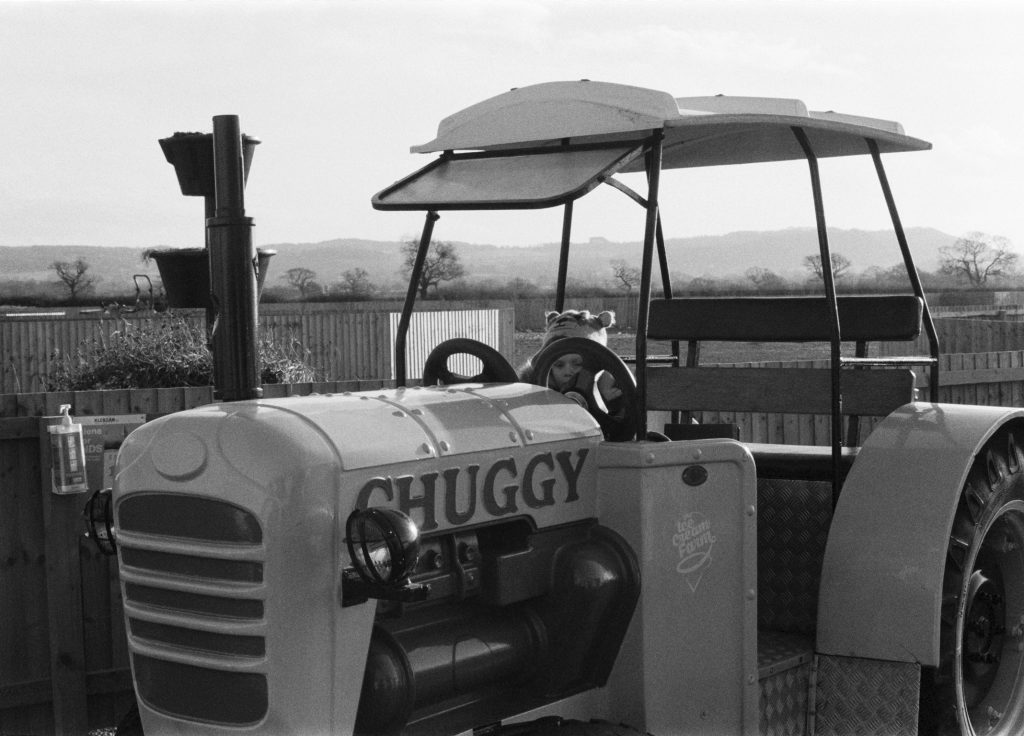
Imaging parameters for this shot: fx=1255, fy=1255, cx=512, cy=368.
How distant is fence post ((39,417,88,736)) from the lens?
247 inches

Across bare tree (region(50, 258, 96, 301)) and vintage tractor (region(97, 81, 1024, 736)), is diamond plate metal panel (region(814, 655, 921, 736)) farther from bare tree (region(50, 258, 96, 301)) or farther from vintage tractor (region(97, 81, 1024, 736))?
bare tree (region(50, 258, 96, 301))

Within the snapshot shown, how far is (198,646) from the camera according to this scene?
2932 millimetres

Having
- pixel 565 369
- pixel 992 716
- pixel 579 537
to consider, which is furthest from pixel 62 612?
pixel 992 716

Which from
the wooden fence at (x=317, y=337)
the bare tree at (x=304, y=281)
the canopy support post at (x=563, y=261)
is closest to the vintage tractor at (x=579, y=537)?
the canopy support post at (x=563, y=261)

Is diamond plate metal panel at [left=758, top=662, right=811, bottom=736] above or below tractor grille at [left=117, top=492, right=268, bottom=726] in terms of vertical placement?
below

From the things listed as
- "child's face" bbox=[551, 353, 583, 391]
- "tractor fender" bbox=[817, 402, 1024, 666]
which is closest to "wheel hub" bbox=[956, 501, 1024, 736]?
"tractor fender" bbox=[817, 402, 1024, 666]

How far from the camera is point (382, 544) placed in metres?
2.78

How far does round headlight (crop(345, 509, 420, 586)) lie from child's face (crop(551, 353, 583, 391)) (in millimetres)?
1100

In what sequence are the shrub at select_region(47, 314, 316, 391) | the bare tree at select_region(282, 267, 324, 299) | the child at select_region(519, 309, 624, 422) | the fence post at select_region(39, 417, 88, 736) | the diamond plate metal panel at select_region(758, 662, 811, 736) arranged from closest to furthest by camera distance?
the child at select_region(519, 309, 624, 422), the diamond plate metal panel at select_region(758, 662, 811, 736), the fence post at select_region(39, 417, 88, 736), the shrub at select_region(47, 314, 316, 391), the bare tree at select_region(282, 267, 324, 299)

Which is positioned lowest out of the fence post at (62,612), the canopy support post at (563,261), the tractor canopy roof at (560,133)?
the fence post at (62,612)

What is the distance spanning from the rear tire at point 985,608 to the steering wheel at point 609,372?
3.99 feet

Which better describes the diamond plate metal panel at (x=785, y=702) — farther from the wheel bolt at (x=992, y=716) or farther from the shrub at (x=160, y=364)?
the shrub at (x=160, y=364)

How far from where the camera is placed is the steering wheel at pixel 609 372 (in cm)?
353

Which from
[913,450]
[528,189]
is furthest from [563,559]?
[913,450]
